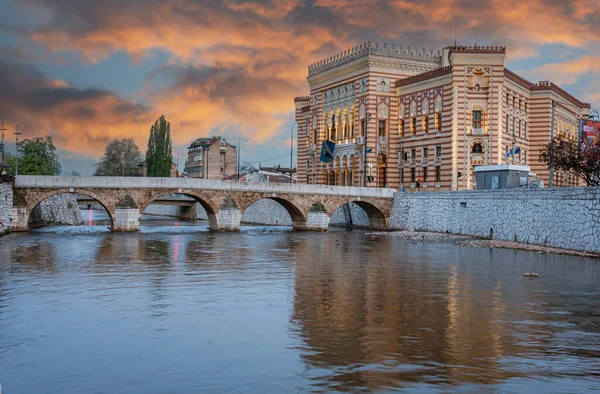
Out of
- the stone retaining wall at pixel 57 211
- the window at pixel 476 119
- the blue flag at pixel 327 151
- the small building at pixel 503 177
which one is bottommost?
the stone retaining wall at pixel 57 211

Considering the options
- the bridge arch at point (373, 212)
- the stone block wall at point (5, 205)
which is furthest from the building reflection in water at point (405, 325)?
the bridge arch at point (373, 212)

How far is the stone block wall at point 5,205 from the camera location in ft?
139

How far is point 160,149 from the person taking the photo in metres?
83.6

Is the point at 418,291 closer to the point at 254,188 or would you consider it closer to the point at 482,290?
the point at 482,290

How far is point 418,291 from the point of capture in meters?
20.6

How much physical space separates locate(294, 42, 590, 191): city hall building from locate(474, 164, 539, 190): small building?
6.73 metres

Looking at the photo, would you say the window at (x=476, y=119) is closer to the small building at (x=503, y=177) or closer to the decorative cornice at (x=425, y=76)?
the decorative cornice at (x=425, y=76)

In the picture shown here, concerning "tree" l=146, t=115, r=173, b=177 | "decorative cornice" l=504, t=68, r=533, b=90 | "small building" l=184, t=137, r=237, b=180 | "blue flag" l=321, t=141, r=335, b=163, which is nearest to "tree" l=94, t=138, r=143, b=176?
"small building" l=184, t=137, r=237, b=180

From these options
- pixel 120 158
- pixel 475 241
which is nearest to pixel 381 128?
pixel 475 241

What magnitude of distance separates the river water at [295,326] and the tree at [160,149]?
54.9 metres

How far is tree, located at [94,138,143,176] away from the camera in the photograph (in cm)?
11569

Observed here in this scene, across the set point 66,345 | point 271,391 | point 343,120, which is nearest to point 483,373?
point 271,391

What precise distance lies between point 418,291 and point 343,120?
2041 inches

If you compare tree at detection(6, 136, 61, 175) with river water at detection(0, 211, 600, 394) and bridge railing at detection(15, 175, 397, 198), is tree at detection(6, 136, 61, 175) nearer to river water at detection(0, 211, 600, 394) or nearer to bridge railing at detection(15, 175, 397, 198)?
bridge railing at detection(15, 175, 397, 198)
